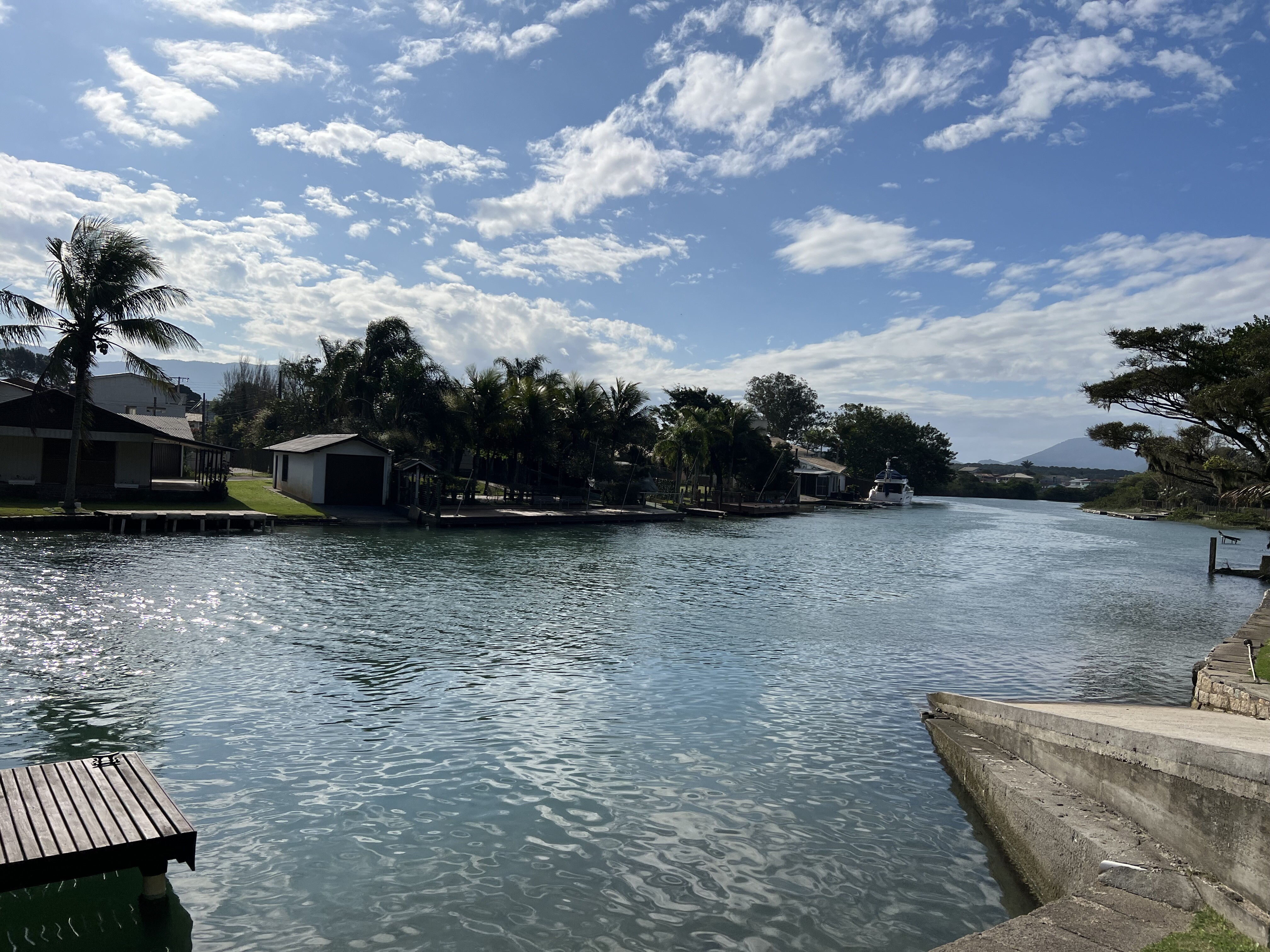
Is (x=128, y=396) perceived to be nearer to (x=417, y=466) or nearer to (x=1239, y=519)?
(x=417, y=466)

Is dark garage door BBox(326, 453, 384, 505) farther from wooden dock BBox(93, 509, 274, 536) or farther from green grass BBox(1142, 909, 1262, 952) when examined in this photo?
green grass BBox(1142, 909, 1262, 952)

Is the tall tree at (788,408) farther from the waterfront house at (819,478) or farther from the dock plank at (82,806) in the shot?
the dock plank at (82,806)

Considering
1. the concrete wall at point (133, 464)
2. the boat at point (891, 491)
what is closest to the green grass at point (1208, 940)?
the concrete wall at point (133, 464)

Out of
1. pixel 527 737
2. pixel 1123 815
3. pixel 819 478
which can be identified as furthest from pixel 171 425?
pixel 819 478

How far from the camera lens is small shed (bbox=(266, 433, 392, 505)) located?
38438mm

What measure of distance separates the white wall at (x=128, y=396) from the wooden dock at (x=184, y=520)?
30.4m

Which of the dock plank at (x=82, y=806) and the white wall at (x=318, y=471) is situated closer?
the dock plank at (x=82, y=806)

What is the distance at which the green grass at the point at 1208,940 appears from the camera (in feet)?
15.7

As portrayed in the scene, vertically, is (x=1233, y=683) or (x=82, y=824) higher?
(x=1233, y=683)

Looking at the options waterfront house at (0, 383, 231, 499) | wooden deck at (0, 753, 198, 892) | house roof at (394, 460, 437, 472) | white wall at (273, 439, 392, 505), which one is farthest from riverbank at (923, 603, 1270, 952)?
white wall at (273, 439, 392, 505)

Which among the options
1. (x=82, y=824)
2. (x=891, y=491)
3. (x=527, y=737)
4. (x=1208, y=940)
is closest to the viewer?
(x=1208, y=940)

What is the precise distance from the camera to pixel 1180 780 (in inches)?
234

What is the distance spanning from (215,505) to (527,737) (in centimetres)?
2954

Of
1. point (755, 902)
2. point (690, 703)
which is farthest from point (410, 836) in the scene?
point (690, 703)
